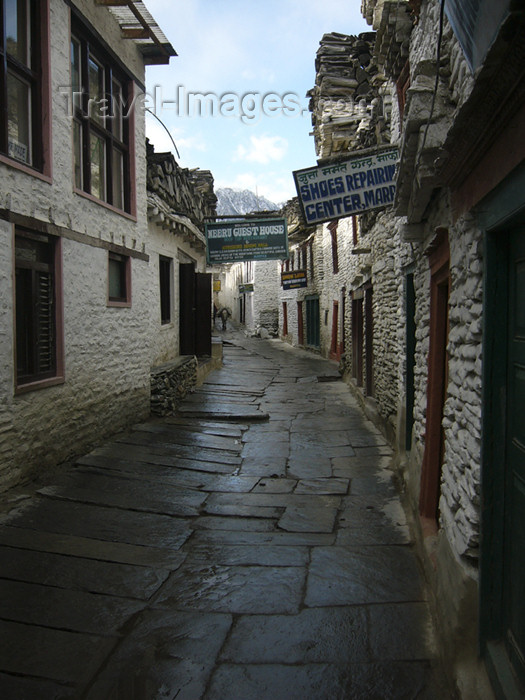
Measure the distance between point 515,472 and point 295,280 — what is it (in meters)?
22.4

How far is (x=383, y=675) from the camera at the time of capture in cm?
309

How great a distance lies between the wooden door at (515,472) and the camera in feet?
7.39

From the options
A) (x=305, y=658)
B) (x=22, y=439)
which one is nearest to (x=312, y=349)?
(x=22, y=439)

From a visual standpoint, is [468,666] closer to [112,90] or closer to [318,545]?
[318,545]

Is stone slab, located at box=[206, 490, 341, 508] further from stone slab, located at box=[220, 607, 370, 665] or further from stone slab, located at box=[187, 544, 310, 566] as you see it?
stone slab, located at box=[220, 607, 370, 665]

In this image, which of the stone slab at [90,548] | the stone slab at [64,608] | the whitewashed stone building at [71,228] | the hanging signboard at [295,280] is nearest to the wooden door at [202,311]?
the whitewashed stone building at [71,228]

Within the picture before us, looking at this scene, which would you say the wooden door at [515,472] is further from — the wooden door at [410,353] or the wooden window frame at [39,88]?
the wooden window frame at [39,88]

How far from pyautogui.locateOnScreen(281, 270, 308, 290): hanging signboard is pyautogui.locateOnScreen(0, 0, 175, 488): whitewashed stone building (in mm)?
15224

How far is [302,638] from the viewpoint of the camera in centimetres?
347

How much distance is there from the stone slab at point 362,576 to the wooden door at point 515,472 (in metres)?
1.66

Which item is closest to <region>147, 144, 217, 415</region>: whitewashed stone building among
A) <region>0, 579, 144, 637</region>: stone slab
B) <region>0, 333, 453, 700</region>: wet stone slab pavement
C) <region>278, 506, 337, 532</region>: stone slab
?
<region>0, 333, 453, 700</region>: wet stone slab pavement

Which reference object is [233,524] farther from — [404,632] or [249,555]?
[404,632]

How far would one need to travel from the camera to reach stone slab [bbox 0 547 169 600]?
4.10 meters

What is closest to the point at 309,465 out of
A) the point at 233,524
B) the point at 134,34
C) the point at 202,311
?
the point at 233,524
